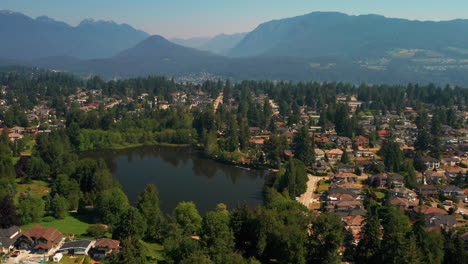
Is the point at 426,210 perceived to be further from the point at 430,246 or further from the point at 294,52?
the point at 294,52

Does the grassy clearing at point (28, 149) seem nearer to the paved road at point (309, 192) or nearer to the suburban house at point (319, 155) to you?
the paved road at point (309, 192)

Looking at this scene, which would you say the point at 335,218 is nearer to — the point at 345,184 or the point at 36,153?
the point at 345,184

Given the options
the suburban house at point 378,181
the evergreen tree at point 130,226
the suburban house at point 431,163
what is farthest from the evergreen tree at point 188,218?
the suburban house at point 431,163

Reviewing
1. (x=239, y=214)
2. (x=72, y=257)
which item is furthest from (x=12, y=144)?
(x=239, y=214)

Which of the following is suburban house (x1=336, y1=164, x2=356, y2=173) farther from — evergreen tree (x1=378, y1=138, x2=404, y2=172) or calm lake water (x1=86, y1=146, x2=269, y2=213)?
calm lake water (x1=86, y1=146, x2=269, y2=213)

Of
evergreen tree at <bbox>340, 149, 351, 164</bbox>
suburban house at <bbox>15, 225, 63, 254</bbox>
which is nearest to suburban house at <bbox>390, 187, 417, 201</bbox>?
evergreen tree at <bbox>340, 149, 351, 164</bbox>

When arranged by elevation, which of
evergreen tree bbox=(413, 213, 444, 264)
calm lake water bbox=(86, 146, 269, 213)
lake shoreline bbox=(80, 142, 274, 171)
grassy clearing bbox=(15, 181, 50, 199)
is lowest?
calm lake water bbox=(86, 146, 269, 213)
